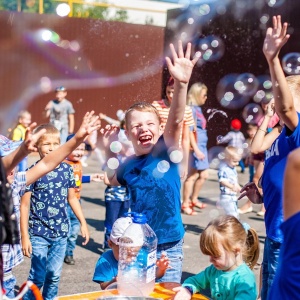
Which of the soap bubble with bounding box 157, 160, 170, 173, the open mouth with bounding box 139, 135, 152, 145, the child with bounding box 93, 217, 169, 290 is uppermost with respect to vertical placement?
the open mouth with bounding box 139, 135, 152, 145

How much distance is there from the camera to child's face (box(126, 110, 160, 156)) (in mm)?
3113

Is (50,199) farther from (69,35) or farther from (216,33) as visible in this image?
(69,35)

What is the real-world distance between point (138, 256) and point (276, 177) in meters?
0.87

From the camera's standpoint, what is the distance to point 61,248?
4262mm

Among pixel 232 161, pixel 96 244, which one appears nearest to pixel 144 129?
pixel 232 161

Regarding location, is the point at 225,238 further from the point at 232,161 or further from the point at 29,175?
the point at 232,161

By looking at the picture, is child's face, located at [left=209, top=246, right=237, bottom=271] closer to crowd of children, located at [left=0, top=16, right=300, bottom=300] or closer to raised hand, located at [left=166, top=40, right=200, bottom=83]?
crowd of children, located at [left=0, top=16, right=300, bottom=300]

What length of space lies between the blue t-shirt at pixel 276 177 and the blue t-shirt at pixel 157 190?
48 cm

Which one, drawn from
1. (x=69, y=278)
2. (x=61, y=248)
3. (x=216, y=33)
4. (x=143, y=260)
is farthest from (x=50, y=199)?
(x=216, y=33)

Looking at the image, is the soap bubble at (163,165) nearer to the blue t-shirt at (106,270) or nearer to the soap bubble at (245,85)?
the blue t-shirt at (106,270)

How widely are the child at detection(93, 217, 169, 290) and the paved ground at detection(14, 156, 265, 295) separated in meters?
1.93

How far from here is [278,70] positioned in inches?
114

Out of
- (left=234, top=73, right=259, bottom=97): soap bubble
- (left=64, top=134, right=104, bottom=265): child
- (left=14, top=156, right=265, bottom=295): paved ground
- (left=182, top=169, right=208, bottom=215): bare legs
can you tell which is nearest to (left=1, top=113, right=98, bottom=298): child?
(left=14, top=156, right=265, bottom=295): paved ground

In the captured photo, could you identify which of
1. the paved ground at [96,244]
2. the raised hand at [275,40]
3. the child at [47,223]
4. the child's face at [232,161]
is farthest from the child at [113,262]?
the child's face at [232,161]
